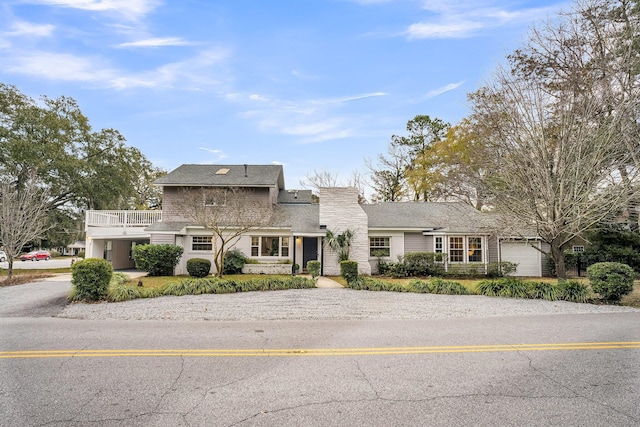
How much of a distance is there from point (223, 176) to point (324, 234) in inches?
300

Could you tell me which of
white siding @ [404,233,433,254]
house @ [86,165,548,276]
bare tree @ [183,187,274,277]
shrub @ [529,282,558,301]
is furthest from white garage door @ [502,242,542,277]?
bare tree @ [183,187,274,277]

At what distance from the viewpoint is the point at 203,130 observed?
20.0 meters

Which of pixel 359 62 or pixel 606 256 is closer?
pixel 359 62

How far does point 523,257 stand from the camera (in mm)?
21000

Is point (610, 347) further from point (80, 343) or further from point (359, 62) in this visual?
point (359, 62)

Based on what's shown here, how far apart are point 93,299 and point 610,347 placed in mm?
12343

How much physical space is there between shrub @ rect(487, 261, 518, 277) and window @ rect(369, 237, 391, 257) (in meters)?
5.33

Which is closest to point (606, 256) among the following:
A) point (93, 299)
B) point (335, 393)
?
point (335, 393)

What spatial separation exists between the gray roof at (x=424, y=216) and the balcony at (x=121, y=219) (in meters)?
13.3

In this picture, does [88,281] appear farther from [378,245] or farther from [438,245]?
[438,245]

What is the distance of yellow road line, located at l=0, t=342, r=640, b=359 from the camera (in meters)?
5.55

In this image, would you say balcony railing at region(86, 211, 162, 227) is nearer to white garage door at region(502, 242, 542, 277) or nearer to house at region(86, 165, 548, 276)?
house at region(86, 165, 548, 276)

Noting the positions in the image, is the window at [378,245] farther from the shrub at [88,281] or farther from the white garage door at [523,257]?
the shrub at [88,281]

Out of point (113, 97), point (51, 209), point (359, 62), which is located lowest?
point (51, 209)
